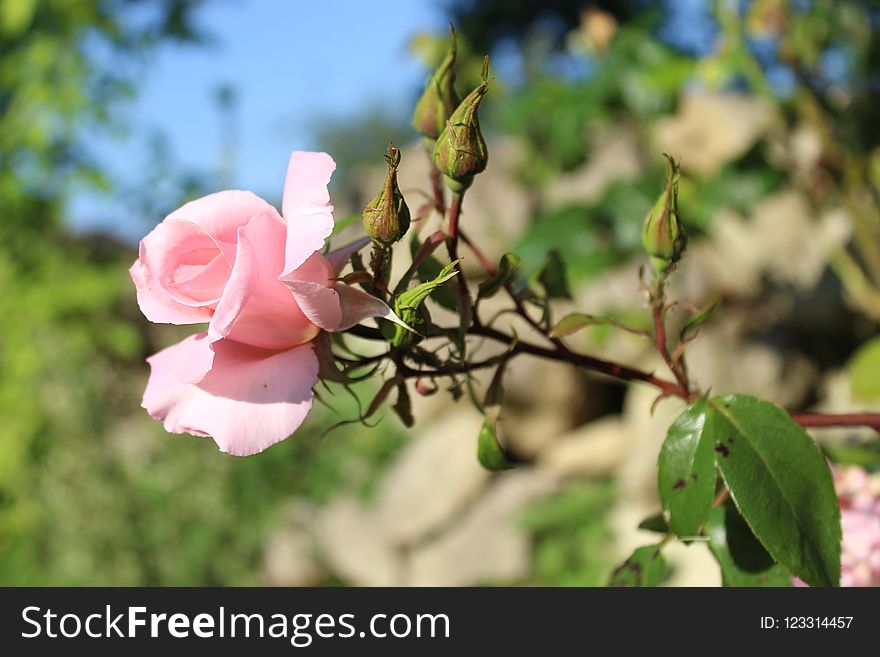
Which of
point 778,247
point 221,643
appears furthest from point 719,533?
point 778,247

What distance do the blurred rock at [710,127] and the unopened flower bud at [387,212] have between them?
3273 millimetres

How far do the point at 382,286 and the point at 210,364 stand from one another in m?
0.09

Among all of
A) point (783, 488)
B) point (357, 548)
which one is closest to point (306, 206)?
point (783, 488)

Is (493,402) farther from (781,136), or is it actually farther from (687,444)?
(781,136)

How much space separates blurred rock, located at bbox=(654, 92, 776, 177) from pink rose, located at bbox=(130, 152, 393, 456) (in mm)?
3272

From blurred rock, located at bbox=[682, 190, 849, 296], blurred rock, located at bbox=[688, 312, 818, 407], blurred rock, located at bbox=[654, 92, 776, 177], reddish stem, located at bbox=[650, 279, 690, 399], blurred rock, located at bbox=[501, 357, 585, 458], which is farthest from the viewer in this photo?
blurred rock, located at bbox=[654, 92, 776, 177]

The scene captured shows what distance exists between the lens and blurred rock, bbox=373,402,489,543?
124 inches

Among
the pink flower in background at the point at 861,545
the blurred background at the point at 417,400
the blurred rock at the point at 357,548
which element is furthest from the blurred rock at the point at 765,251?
the pink flower in background at the point at 861,545

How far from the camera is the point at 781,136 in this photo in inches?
65.7

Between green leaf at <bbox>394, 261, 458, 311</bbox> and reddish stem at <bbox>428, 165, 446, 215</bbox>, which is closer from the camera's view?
green leaf at <bbox>394, 261, 458, 311</bbox>

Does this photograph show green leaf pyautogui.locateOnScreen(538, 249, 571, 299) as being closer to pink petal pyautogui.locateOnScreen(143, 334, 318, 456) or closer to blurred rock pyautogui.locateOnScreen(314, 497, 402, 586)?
pink petal pyautogui.locateOnScreen(143, 334, 318, 456)

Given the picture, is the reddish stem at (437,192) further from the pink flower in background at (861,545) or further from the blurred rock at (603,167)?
the blurred rock at (603,167)

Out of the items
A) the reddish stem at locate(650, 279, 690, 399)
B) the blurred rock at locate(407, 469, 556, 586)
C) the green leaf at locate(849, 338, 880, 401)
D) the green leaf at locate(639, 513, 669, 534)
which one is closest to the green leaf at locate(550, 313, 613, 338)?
the reddish stem at locate(650, 279, 690, 399)

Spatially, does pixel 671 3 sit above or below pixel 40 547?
above
